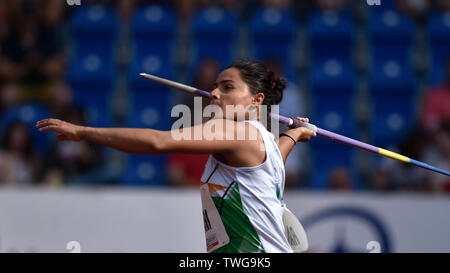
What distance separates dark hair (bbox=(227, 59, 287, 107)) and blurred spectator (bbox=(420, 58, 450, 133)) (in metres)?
4.53

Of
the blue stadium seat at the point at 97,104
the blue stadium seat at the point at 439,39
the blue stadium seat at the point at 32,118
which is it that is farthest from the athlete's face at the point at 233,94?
the blue stadium seat at the point at 439,39

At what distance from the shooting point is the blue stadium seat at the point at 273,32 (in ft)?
28.8

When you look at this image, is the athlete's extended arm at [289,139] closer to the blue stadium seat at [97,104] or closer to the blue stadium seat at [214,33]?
the blue stadium seat at [97,104]

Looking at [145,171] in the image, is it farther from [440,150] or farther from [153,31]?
[440,150]

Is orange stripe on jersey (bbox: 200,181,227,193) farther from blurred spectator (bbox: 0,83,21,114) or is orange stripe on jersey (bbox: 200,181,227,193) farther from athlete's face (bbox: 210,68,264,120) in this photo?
blurred spectator (bbox: 0,83,21,114)

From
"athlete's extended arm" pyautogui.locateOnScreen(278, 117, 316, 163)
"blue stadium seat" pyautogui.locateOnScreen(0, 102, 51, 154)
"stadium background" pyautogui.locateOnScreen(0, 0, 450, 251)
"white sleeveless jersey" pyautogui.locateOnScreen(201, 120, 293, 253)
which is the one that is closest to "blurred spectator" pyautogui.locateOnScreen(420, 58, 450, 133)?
"stadium background" pyautogui.locateOnScreen(0, 0, 450, 251)

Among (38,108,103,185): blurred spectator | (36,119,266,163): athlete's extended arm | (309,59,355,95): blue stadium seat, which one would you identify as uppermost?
(309,59,355,95): blue stadium seat

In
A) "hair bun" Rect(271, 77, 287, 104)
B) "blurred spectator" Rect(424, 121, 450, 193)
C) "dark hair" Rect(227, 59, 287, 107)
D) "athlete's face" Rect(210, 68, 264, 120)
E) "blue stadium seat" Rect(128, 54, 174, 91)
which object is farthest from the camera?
"blue stadium seat" Rect(128, 54, 174, 91)

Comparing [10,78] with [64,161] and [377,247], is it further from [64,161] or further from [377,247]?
[377,247]

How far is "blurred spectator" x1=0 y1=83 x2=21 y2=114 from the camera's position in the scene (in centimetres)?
805

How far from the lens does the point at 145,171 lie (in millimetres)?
7992

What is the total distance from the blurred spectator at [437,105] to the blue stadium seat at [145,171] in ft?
10.9
